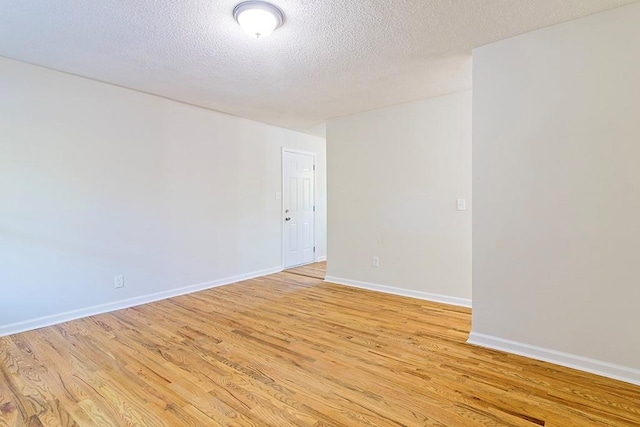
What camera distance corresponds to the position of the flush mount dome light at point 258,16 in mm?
2059

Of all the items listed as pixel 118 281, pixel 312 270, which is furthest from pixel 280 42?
pixel 312 270

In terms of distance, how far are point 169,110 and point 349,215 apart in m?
2.70

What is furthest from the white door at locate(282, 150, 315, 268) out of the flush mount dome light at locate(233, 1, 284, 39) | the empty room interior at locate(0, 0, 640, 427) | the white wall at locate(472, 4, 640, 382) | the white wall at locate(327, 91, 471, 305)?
the white wall at locate(472, 4, 640, 382)

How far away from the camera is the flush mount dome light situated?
81.0 inches

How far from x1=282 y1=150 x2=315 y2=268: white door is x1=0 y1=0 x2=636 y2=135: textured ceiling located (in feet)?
6.64

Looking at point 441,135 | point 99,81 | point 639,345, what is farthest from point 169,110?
point 639,345

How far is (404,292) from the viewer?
13.3ft

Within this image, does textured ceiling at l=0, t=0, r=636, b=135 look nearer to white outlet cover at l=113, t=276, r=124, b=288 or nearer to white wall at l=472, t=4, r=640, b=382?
white wall at l=472, t=4, r=640, b=382

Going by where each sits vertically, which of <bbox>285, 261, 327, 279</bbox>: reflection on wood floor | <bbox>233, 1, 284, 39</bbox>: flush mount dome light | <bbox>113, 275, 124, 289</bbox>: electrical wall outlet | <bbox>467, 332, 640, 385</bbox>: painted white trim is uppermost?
<bbox>233, 1, 284, 39</bbox>: flush mount dome light

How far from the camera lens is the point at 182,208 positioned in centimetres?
409

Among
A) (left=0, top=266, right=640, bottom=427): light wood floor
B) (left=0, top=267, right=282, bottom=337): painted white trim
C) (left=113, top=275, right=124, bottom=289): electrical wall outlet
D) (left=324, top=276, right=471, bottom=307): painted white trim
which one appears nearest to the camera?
(left=0, top=266, right=640, bottom=427): light wood floor

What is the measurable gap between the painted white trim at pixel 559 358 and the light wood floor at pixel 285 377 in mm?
70

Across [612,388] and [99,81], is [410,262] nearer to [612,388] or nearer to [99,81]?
[612,388]

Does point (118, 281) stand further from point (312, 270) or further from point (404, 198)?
point (404, 198)
